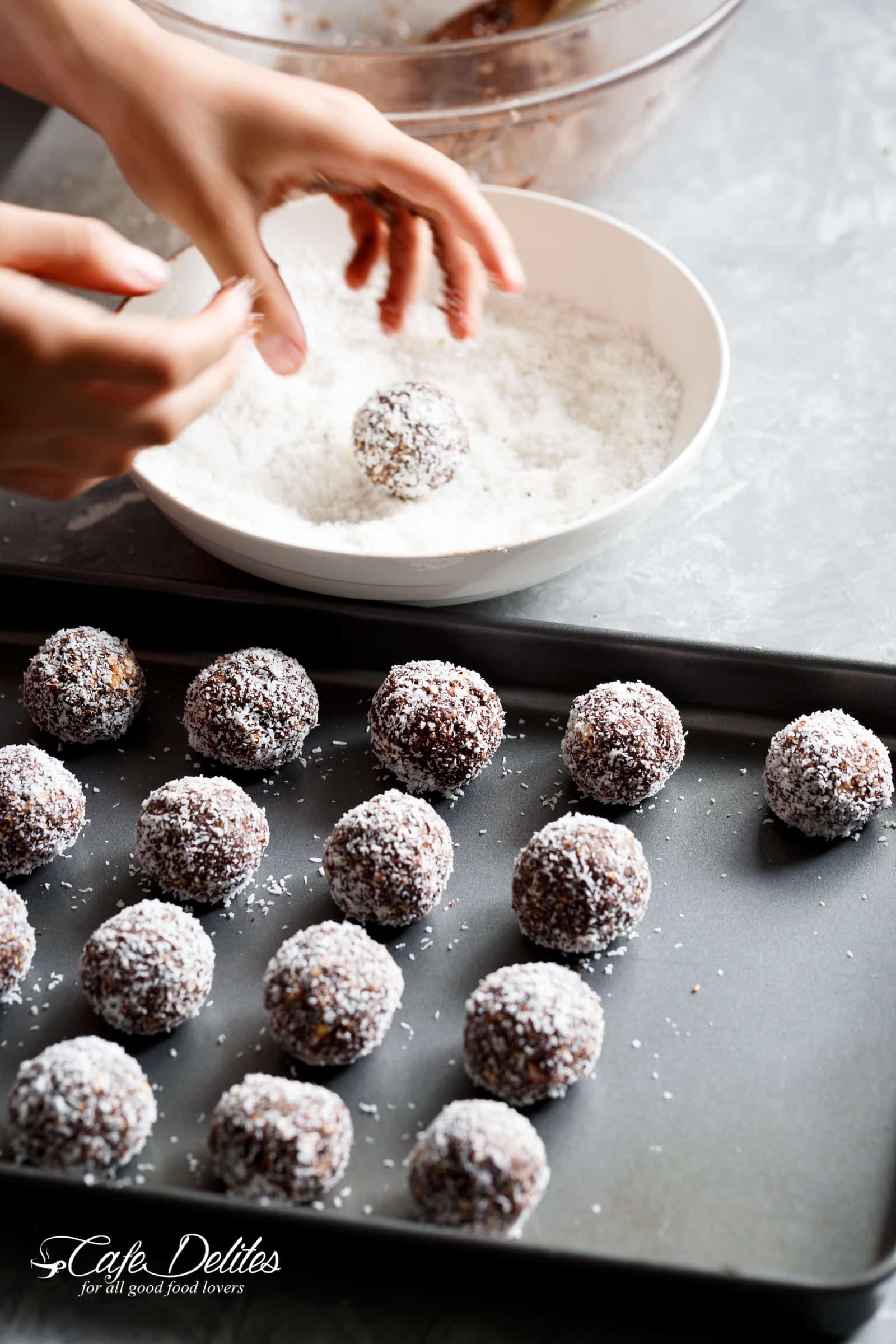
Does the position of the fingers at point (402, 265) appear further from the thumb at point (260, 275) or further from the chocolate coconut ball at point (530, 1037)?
the chocolate coconut ball at point (530, 1037)

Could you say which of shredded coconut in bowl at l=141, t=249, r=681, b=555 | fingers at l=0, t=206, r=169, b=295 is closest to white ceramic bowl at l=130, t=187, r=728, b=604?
shredded coconut in bowl at l=141, t=249, r=681, b=555

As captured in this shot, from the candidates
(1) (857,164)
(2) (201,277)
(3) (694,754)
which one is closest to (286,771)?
(3) (694,754)

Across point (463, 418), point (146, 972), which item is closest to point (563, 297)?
point (463, 418)

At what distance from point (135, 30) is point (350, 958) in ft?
3.16

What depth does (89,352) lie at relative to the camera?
3.13ft

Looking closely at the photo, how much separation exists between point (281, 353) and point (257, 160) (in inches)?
7.5

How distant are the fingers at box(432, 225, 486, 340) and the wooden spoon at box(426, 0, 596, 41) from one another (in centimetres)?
69

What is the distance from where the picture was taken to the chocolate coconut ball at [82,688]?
1.27m

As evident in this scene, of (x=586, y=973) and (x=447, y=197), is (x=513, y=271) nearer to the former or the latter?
(x=447, y=197)

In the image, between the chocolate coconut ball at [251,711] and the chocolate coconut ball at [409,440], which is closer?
the chocolate coconut ball at [251,711]

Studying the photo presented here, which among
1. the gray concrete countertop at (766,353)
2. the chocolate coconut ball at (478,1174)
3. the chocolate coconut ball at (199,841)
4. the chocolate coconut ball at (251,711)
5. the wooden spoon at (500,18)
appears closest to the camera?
the chocolate coconut ball at (478,1174)

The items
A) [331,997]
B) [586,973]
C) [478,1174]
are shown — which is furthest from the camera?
[586,973]

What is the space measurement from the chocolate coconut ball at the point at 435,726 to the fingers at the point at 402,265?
0.43 metres

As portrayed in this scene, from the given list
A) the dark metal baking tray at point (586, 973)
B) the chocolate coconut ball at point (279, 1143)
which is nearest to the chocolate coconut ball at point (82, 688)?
the dark metal baking tray at point (586, 973)
